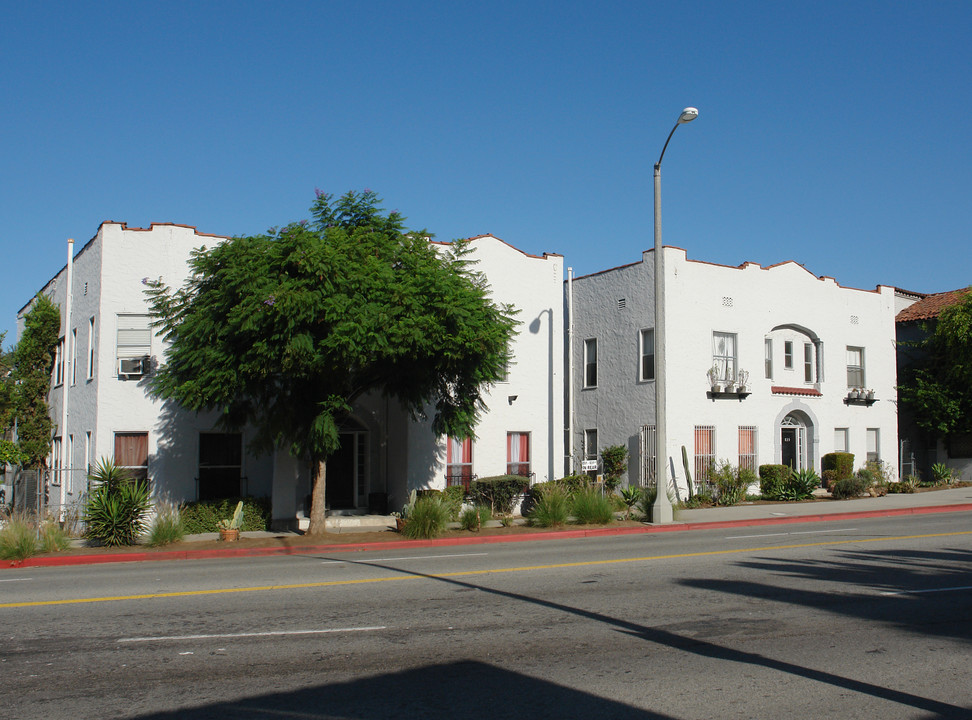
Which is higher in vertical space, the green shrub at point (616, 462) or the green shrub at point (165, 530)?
the green shrub at point (616, 462)

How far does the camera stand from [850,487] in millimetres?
26297

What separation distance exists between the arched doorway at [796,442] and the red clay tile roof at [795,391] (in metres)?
0.74

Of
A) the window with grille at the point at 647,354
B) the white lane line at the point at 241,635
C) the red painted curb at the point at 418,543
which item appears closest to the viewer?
the white lane line at the point at 241,635

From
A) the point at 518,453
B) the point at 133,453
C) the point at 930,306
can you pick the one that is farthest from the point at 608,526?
the point at 930,306

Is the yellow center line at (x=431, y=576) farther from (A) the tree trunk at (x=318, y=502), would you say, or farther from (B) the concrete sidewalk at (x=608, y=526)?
(A) the tree trunk at (x=318, y=502)

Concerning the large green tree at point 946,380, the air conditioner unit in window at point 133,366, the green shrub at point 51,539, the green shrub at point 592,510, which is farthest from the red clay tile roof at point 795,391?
the green shrub at point 51,539

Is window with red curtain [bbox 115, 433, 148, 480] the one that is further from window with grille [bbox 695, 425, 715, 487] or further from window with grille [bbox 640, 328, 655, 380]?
window with grille [bbox 695, 425, 715, 487]

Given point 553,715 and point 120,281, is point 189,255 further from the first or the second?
point 553,715

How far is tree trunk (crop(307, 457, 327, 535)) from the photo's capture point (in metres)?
18.3

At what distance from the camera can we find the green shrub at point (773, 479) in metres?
25.9

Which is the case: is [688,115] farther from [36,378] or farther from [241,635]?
[36,378]

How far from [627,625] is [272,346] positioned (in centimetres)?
993

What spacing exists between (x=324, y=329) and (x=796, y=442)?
18267 mm

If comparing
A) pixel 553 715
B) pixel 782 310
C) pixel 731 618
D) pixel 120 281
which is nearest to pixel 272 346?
pixel 120 281
